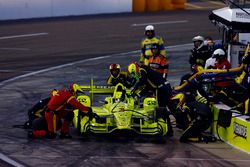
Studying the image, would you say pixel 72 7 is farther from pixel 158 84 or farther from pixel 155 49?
pixel 158 84

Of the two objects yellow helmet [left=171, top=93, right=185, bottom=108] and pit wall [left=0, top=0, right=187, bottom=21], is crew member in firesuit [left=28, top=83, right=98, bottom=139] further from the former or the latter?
pit wall [left=0, top=0, right=187, bottom=21]

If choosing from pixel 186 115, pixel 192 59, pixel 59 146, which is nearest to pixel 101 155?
pixel 59 146

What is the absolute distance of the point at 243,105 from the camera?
18625mm

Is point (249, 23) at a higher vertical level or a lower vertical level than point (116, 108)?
higher

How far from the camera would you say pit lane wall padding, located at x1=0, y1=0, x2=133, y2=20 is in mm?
39406

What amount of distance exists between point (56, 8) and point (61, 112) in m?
22.9

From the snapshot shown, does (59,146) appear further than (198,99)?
No

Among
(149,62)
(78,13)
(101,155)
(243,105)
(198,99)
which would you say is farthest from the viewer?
(78,13)

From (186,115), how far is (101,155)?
2909 mm

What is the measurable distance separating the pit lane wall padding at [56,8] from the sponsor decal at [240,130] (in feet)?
73.4

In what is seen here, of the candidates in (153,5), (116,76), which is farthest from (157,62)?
(153,5)

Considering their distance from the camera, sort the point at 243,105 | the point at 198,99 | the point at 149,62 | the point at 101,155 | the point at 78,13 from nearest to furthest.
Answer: the point at 101,155 → the point at 243,105 → the point at 198,99 → the point at 149,62 → the point at 78,13

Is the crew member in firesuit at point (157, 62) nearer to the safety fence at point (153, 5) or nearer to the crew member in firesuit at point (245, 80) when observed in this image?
the crew member in firesuit at point (245, 80)

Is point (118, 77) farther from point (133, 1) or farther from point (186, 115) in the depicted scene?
point (133, 1)
